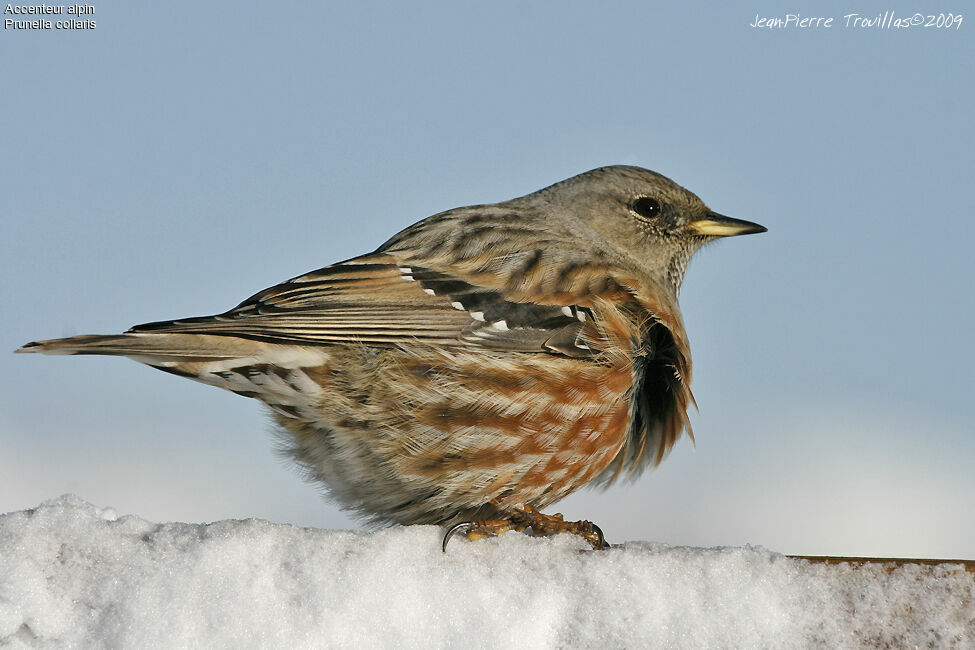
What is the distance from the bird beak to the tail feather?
10.5 feet

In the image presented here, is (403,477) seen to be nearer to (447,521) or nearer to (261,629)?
(447,521)

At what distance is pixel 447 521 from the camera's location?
14.8ft

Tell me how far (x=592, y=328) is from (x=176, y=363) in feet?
6.55

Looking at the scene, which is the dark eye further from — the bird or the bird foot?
the bird foot

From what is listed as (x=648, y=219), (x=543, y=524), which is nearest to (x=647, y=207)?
(x=648, y=219)

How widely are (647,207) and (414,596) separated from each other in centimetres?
388

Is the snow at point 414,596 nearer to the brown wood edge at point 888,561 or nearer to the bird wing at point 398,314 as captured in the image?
the brown wood edge at point 888,561

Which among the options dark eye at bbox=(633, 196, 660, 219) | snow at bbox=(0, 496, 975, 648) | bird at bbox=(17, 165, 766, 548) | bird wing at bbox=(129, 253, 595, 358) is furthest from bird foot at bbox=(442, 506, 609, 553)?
dark eye at bbox=(633, 196, 660, 219)

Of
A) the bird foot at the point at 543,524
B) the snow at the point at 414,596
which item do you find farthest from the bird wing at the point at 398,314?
the snow at the point at 414,596

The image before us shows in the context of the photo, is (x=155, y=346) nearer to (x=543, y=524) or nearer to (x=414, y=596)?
(x=414, y=596)

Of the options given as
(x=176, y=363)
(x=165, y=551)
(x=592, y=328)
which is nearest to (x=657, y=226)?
(x=592, y=328)

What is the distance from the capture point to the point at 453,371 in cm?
449

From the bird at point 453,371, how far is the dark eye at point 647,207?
114 centimetres

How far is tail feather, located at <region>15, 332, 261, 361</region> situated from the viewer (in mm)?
3797
